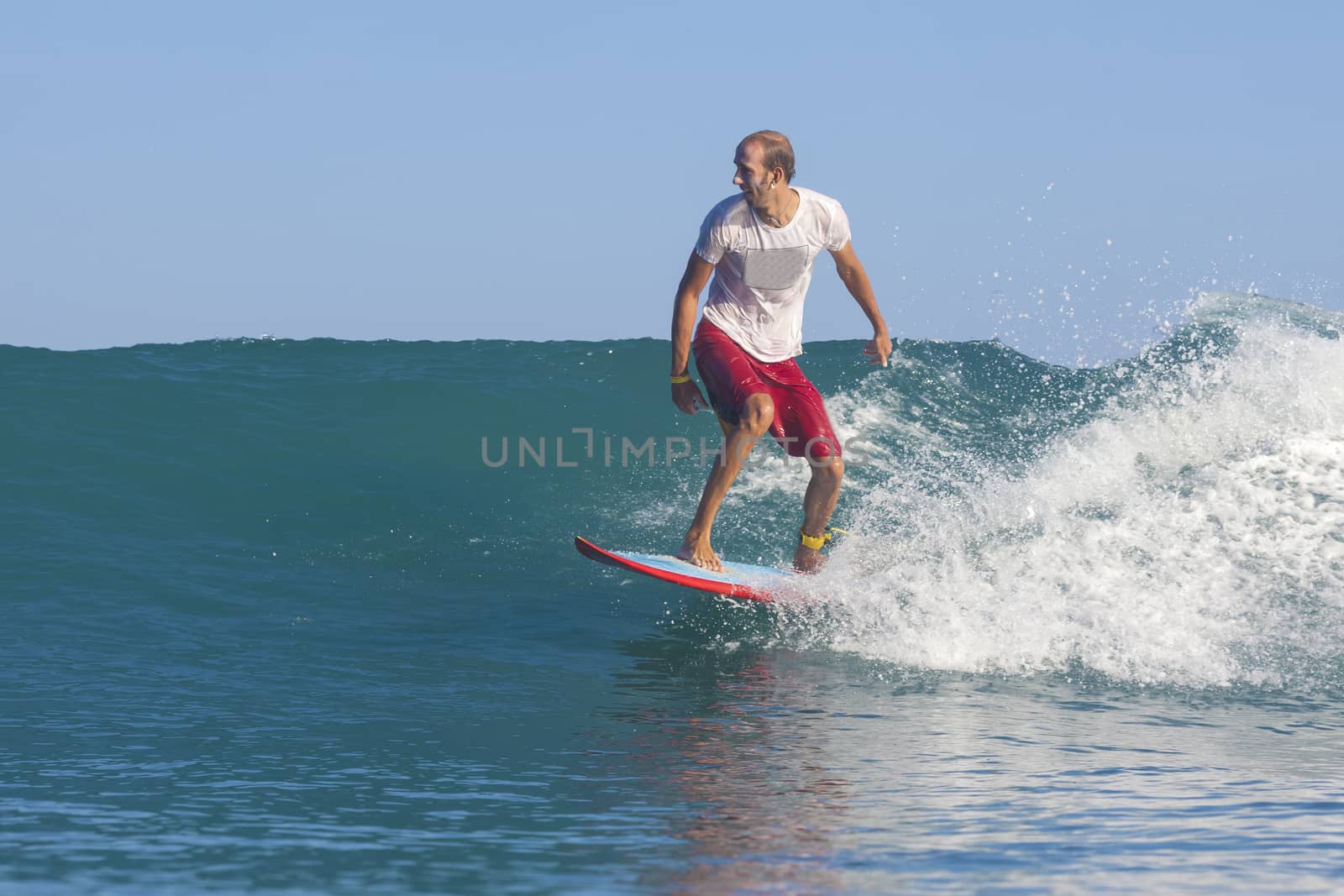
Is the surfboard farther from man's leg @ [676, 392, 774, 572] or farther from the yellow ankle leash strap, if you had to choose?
→ the yellow ankle leash strap

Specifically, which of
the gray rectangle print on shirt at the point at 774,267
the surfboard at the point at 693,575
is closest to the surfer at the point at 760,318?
the gray rectangle print on shirt at the point at 774,267

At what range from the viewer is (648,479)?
37.5ft

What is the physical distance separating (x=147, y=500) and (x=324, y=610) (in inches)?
113

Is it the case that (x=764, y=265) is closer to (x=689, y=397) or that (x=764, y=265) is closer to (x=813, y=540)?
(x=689, y=397)

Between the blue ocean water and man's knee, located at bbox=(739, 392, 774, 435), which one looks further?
man's knee, located at bbox=(739, 392, 774, 435)

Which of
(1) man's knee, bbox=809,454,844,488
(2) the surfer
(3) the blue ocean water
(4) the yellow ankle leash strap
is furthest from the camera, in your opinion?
(4) the yellow ankle leash strap

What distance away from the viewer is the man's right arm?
6.64 meters

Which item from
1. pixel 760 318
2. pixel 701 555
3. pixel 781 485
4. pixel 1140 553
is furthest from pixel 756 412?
pixel 781 485

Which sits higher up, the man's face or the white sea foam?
the man's face

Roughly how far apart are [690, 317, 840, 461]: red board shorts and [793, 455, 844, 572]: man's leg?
0.22ft

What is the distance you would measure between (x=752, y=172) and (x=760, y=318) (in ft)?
2.79

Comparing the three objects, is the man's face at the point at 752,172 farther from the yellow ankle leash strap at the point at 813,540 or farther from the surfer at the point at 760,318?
the yellow ankle leash strap at the point at 813,540

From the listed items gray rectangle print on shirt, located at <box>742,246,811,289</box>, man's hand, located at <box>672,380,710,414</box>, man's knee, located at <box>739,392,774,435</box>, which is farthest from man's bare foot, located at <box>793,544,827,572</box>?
gray rectangle print on shirt, located at <box>742,246,811,289</box>

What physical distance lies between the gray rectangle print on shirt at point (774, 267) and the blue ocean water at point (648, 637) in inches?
63.3
